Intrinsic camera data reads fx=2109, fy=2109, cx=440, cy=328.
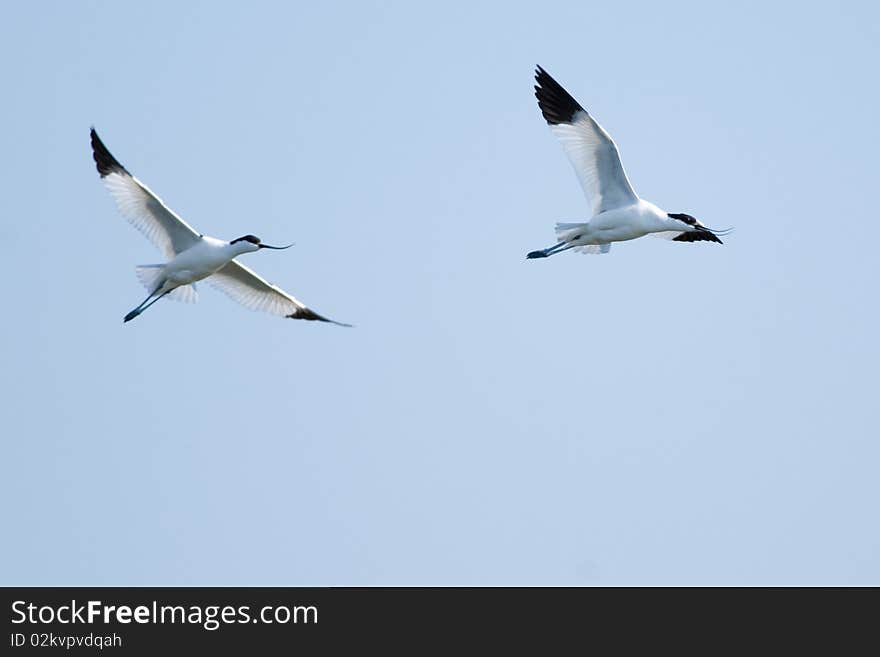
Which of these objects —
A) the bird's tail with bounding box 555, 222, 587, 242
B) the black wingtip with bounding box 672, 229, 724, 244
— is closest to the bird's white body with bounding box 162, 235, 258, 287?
the bird's tail with bounding box 555, 222, 587, 242

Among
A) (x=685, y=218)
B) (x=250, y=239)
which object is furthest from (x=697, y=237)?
(x=250, y=239)

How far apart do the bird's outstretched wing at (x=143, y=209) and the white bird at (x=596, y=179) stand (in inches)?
211

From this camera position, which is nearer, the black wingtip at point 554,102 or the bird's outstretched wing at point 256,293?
the black wingtip at point 554,102

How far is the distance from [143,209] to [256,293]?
3031 mm

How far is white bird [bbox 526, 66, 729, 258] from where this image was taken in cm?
2964

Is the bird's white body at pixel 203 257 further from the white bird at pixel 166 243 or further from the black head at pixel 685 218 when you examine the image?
the black head at pixel 685 218

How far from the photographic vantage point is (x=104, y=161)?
29359mm

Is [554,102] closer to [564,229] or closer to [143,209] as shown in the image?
[564,229]

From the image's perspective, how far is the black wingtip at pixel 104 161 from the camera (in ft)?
96.1

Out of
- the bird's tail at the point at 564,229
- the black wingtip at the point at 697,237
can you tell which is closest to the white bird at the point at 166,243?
the bird's tail at the point at 564,229

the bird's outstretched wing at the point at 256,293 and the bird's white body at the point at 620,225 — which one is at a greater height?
the bird's outstretched wing at the point at 256,293
